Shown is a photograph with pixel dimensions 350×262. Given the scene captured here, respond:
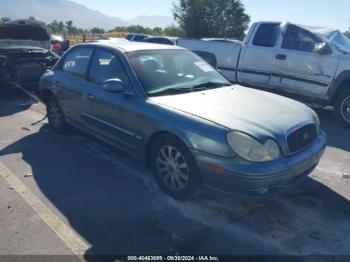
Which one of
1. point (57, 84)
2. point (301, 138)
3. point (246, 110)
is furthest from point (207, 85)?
point (57, 84)

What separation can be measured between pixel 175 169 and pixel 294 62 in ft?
15.9

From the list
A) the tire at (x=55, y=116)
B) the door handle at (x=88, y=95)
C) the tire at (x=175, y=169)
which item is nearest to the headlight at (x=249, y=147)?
the tire at (x=175, y=169)

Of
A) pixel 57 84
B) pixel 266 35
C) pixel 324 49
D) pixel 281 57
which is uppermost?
pixel 266 35

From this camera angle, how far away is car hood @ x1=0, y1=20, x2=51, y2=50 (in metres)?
9.82

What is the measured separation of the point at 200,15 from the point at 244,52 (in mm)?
26479

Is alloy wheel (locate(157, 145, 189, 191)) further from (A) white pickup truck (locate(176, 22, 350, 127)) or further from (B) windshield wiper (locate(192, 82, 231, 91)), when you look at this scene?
(A) white pickup truck (locate(176, 22, 350, 127))

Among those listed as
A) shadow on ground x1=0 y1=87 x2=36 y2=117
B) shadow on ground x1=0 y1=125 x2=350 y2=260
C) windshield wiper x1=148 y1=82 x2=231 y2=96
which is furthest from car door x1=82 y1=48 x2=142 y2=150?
shadow on ground x1=0 y1=87 x2=36 y2=117

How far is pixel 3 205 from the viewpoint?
13.0 feet

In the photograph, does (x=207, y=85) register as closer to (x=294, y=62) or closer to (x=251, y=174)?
(x=251, y=174)

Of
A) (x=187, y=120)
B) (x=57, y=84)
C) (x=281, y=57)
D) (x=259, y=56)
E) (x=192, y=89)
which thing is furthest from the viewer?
(x=259, y=56)

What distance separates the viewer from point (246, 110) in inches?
154

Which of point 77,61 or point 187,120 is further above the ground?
point 77,61

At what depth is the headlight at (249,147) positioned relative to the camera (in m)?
3.42

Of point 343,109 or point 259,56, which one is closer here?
point 343,109
